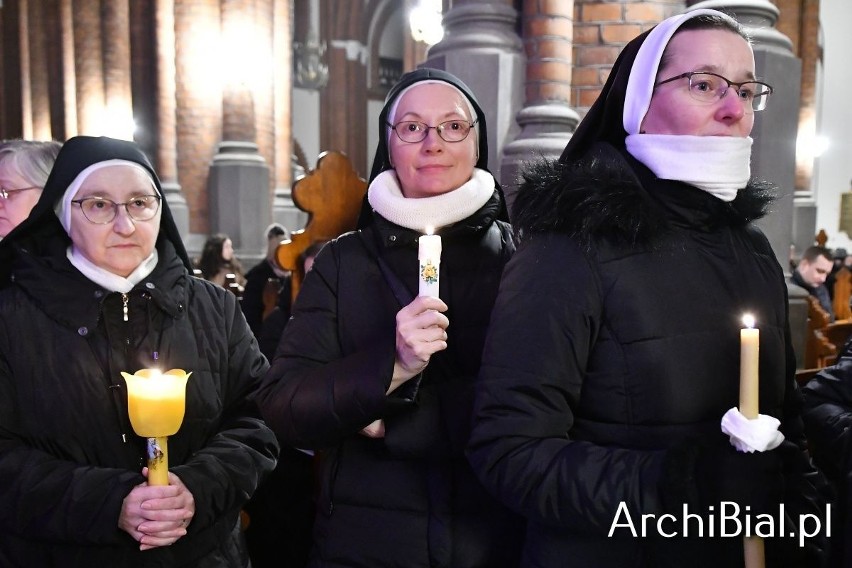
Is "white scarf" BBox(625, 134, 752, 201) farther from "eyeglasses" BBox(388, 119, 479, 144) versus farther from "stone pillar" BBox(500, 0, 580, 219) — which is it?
"stone pillar" BBox(500, 0, 580, 219)

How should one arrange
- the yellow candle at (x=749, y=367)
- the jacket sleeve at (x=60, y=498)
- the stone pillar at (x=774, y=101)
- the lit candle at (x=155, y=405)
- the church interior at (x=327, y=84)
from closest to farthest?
the yellow candle at (x=749, y=367) → the lit candle at (x=155, y=405) → the jacket sleeve at (x=60, y=498) → the stone pillar at (x=774, y=101) → the church interior at (x=327, y=84)

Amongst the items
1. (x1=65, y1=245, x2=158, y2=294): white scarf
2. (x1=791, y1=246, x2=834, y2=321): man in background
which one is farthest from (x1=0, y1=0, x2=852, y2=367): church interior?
(x1=791, y1=246, x2=834, y2=321): man in background

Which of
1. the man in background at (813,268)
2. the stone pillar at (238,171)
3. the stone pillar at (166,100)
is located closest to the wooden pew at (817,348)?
the man in background at (813,268)

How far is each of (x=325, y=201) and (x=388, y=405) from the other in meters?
1.59

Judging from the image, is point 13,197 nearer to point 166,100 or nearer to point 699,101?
point 699,101

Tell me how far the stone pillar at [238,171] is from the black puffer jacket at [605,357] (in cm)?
771

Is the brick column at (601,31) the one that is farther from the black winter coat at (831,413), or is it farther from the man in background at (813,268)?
the man in background at (813,268)

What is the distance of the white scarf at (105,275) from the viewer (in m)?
1.81

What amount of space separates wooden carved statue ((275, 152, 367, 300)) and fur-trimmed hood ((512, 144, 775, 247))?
1.53 metres

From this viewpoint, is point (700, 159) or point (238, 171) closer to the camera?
point (700, 159)

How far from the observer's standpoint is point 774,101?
3.48 metres

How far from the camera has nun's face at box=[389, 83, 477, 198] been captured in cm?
171

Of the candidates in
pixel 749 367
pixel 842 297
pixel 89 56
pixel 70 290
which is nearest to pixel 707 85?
pixel 749 367

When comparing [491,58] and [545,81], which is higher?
[491,58]
